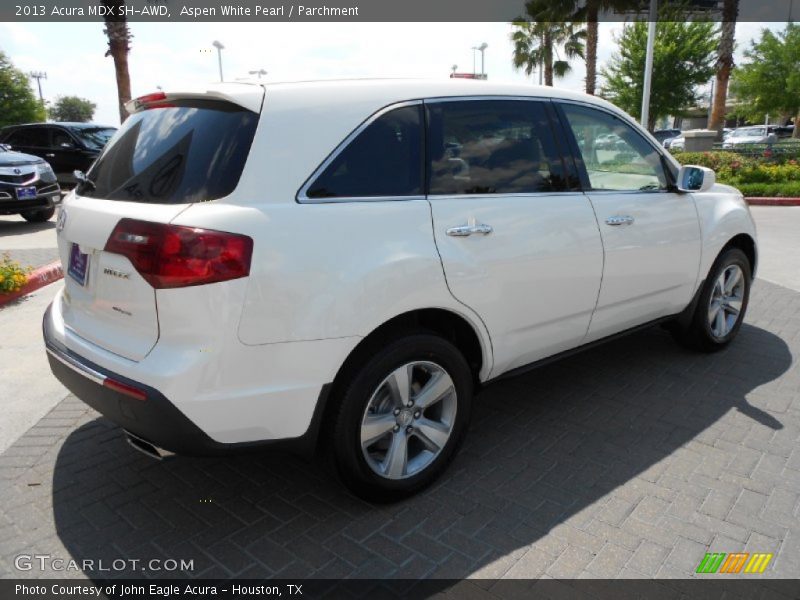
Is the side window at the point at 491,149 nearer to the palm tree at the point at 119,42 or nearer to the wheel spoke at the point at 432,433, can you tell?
the wheel spoke at the point at 432,433

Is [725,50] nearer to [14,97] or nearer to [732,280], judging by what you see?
[732,280]

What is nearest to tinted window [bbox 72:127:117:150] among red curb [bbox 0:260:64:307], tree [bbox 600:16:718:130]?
red curb [bbox 0:260:64:307]

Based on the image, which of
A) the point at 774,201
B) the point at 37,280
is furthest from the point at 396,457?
the point at 774,201

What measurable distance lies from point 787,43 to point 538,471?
39.9 metres

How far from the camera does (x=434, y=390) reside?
2.98 m

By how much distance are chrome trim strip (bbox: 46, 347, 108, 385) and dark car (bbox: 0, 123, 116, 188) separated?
1302 cm

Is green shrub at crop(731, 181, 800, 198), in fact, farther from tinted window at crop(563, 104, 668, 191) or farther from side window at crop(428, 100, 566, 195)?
side window at crop(428, 100, 566, 195)

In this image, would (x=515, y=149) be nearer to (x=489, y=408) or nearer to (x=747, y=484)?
(x=489, y=408)

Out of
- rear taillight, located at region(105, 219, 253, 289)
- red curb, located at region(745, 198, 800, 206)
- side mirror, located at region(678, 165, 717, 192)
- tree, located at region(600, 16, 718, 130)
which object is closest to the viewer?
rear taillight, located at region(105, 219, 253, 289)

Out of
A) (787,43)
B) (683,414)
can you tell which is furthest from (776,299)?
(787,43)

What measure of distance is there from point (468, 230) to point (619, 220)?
3.88ft

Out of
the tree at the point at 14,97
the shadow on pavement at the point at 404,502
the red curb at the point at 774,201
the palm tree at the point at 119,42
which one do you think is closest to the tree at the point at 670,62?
the red curb at the point at 774,201

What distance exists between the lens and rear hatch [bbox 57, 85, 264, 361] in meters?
2.31

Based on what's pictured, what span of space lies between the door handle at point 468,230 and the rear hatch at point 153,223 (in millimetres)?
958
